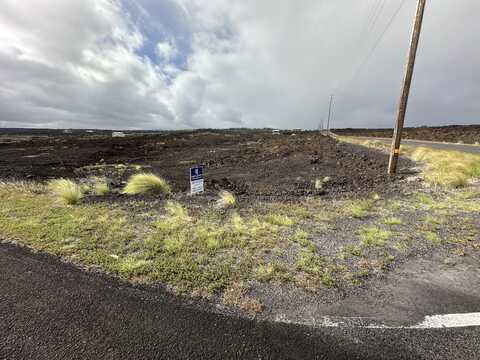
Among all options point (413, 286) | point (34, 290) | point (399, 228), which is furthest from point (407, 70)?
point (34, 290)

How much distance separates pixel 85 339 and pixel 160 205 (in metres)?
5.33

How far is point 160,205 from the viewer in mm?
7457

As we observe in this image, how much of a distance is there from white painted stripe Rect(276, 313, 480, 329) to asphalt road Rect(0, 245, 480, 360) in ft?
0.21

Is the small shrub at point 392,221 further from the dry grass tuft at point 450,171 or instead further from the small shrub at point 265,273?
the dry grass tuft at point 450,171

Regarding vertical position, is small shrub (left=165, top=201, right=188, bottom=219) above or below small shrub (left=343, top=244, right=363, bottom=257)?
above

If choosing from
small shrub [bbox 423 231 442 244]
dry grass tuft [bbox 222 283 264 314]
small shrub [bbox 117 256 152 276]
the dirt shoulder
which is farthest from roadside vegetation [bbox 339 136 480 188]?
small shrub [bbox 117 256 152 276]

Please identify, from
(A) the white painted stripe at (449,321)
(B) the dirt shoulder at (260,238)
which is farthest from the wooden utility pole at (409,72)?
(A) the white painted stripe at (449,321)

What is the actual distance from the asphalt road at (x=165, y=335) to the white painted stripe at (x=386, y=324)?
0.21 feet

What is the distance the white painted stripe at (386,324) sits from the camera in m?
2.57

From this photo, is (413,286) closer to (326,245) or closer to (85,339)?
(326,245)

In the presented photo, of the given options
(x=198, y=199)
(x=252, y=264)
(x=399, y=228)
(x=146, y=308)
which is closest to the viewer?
(x=146, y=308)

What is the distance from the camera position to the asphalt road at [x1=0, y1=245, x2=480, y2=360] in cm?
218

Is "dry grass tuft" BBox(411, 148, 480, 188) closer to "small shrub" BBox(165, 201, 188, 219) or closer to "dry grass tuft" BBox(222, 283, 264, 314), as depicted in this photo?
"small shrub" BBox(165, 201, 188, 219)

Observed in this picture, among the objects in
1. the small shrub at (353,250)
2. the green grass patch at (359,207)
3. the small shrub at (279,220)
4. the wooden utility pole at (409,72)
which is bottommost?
the green grass patch at (359,207)
